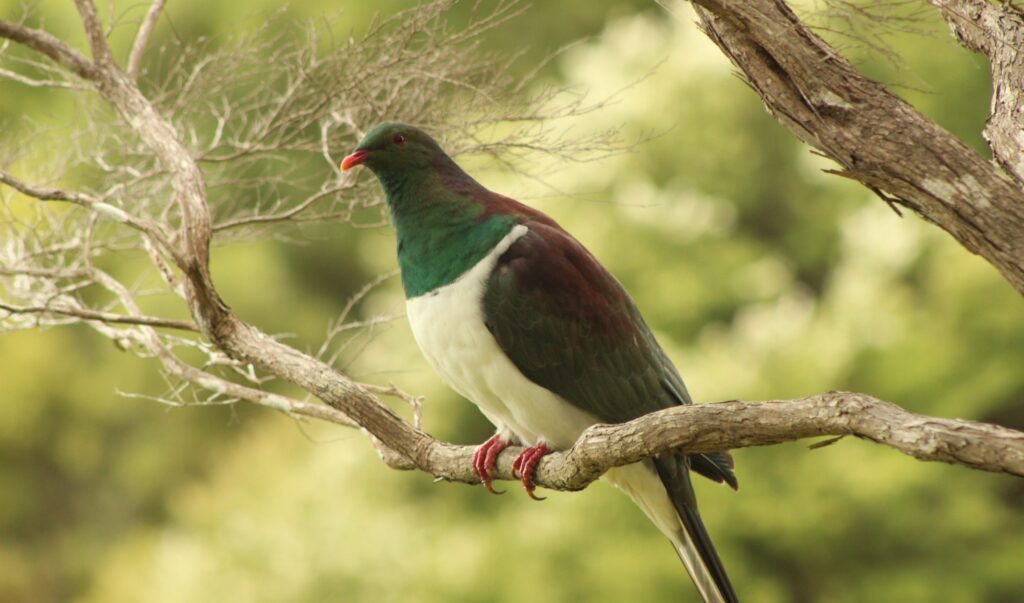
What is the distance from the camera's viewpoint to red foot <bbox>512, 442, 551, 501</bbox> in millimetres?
3744

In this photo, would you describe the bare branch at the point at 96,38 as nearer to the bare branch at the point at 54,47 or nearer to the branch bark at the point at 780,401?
the bare branch at the point at 54,47

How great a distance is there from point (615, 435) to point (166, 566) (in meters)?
9.63

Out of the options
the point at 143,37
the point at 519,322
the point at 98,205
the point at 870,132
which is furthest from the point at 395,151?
the point at 870,132

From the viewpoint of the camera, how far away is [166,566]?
1180cm

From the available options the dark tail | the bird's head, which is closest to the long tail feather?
the dark tail

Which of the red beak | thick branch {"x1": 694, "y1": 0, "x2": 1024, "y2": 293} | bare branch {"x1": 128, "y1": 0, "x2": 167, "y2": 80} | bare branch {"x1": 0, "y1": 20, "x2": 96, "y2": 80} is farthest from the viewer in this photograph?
→ bare branch {"x1": 128, "y1": 0, "x2": 167, "y2": 80}

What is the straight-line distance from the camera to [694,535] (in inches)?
156

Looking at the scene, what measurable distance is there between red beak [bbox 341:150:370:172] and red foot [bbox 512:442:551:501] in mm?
936

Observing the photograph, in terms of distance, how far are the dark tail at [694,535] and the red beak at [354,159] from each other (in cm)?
120

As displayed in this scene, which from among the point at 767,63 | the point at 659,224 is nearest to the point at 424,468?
the point at 767,63

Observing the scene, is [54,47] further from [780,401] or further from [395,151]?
[780,401]

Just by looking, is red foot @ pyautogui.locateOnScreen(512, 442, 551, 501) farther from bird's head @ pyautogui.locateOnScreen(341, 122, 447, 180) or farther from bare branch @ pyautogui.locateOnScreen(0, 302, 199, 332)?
bare branch @ pyautogui.locateOnScreen(0, 302, 199, 332)

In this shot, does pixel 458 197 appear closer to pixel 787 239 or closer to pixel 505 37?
pixel 787 239

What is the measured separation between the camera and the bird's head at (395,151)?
3828 millimetres
